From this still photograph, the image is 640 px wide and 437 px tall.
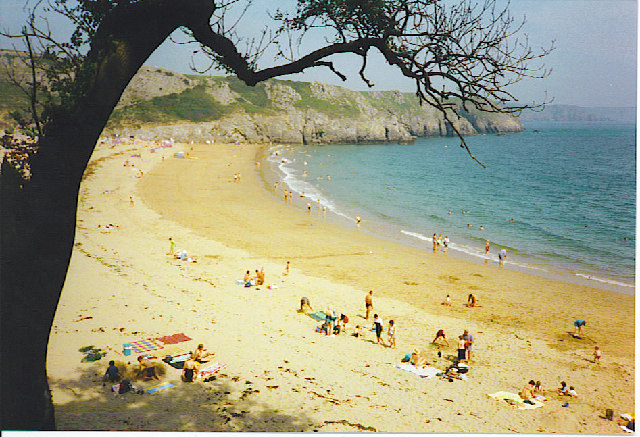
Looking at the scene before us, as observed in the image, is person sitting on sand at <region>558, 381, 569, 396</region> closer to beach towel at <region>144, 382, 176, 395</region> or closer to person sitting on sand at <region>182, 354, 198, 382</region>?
person sitting on sand at <region>182, 354, 198, 382</region>

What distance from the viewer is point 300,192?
4244cm

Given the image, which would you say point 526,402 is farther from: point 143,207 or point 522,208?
point 522,208

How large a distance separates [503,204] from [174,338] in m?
36.4

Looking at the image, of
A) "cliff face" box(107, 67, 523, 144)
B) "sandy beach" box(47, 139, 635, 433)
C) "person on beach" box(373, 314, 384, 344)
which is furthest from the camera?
"cliff face" box(107, 67, 523, 144)

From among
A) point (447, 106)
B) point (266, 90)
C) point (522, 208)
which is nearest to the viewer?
point (447, 106)

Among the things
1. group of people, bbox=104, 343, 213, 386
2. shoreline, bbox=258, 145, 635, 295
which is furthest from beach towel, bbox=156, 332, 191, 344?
shoreline, bbox=258, 145, 635, 295

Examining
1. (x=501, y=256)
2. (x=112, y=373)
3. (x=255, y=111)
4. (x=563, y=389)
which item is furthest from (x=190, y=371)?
(x=255, y=111)

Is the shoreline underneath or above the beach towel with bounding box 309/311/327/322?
underneath

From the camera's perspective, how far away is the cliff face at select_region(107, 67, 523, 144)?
8431 cm

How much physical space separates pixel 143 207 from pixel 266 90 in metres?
83.1

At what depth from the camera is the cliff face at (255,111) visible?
3319 inches

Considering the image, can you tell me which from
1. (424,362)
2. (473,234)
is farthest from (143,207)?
(424,362)

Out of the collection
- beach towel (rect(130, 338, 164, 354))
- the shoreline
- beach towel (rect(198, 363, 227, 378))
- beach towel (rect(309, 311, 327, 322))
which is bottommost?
the shoreline

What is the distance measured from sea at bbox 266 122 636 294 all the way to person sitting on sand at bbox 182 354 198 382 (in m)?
13.7
